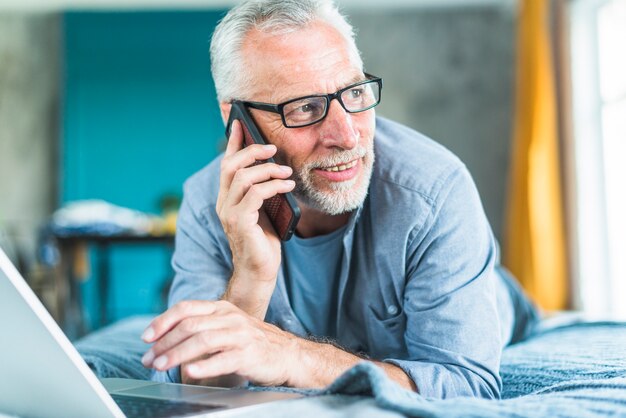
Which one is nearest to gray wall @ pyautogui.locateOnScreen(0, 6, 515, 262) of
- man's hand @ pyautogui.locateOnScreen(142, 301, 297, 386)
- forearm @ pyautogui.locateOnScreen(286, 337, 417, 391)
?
forearm @ pyautogui.locateOnScreen(286, 337, 417, 391)

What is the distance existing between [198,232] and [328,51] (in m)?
0.47

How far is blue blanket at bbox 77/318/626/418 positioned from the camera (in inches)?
32.9

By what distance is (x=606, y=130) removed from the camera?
165 inches

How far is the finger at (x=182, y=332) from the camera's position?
3.15ft

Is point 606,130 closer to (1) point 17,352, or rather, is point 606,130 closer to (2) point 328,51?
(2) point 328,51

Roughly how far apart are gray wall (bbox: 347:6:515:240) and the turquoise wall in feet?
5.39

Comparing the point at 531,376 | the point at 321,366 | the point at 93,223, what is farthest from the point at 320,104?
the point at 93,223

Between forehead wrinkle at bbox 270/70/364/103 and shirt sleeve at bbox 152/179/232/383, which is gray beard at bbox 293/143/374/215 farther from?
shirt sleeve at bbox 152/179/232/383

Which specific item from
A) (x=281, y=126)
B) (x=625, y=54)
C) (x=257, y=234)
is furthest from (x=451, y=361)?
(x=625, y=54)

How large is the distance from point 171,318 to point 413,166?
62cm

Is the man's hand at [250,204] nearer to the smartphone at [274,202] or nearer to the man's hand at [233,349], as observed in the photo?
the smartphone at [274,202]

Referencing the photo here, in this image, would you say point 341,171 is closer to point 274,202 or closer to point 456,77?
point 274,202

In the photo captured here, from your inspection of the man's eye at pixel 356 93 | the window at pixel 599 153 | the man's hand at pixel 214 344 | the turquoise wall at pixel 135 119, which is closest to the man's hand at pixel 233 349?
the man's hand at pixel 214 344

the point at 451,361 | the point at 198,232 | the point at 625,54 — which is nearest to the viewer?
the point at 451,361
